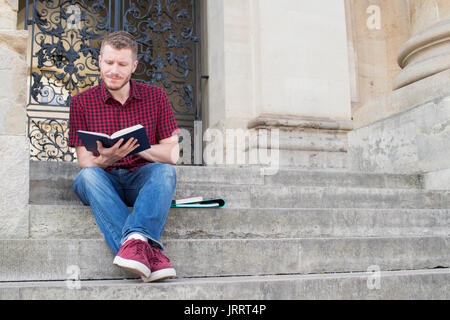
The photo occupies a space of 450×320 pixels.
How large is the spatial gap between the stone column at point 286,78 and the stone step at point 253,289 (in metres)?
3.35

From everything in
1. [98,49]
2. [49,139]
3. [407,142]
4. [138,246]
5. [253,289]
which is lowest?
[253,289]

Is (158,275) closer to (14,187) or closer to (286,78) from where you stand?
(14,187)

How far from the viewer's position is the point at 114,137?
2.69 m

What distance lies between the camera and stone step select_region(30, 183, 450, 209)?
357 cm

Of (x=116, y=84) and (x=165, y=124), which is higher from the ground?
(x=116, y=84)

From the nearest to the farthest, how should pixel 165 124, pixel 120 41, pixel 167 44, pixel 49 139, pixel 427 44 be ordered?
pixel 120 41 → pixel 165 124 → pixel 427 44 → pixel 49 139 → pixel 167 44

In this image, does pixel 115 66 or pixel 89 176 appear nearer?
pixel 89 176

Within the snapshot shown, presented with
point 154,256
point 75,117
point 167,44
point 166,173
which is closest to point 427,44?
point 167,44

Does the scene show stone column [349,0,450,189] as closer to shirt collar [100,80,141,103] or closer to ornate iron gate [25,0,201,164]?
ornate iron gate [25,0,201,164]

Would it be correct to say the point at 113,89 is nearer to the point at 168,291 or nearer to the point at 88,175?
the point at 88,175

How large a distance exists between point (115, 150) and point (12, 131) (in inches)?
23.7

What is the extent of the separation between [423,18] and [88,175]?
492 cm

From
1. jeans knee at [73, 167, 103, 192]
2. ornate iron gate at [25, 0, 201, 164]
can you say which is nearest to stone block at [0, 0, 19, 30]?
jeans knee at [73, 167, 103, 192]

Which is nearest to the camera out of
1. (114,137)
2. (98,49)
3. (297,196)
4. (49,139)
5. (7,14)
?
(114,137)
